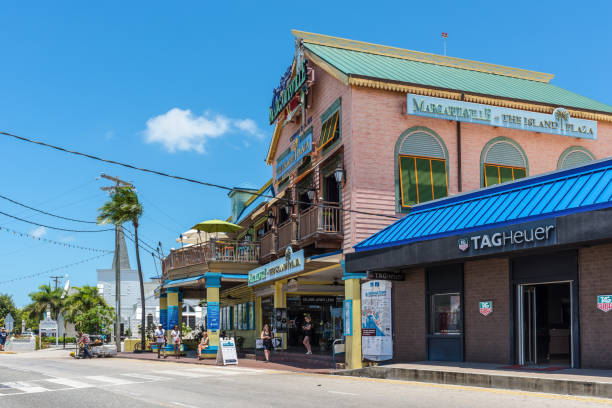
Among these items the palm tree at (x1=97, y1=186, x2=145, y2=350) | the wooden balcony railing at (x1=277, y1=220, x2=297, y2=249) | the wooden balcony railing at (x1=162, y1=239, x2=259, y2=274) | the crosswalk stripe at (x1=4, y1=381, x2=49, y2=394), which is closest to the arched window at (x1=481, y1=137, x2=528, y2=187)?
the wooden balcony railing at (x1=277, y1=220, x2=297, y2=249)

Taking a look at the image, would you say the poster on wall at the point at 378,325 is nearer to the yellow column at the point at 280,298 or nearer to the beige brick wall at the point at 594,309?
the beige brick wall at the point at 594,309

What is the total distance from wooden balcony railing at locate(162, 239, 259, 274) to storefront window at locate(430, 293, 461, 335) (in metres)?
13.2

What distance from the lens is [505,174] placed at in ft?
81.1

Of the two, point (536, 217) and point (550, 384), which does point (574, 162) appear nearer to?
point (536, 217)

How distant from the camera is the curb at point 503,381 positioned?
39.8 ft

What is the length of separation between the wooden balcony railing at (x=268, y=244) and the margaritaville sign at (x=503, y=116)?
30.5 ft

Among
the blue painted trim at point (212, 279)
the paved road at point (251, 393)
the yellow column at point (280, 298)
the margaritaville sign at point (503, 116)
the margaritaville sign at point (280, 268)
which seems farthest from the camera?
the blue painted trim at point (212, 279)

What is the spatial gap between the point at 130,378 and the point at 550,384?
11.4 m

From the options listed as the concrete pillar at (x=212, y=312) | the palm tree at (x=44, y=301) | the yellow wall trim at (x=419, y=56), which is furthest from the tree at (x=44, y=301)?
the yellow wall trim at (x=419, y=56)

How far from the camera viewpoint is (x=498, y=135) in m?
24.8

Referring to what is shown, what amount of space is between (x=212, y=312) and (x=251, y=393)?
16.8 metres

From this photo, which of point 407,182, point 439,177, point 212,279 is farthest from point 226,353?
point 439,177

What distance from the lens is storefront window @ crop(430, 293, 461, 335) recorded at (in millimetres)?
18828

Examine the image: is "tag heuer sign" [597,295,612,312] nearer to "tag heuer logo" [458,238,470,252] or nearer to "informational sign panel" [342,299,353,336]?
"tag heuer logo" [458,238,470,252]
